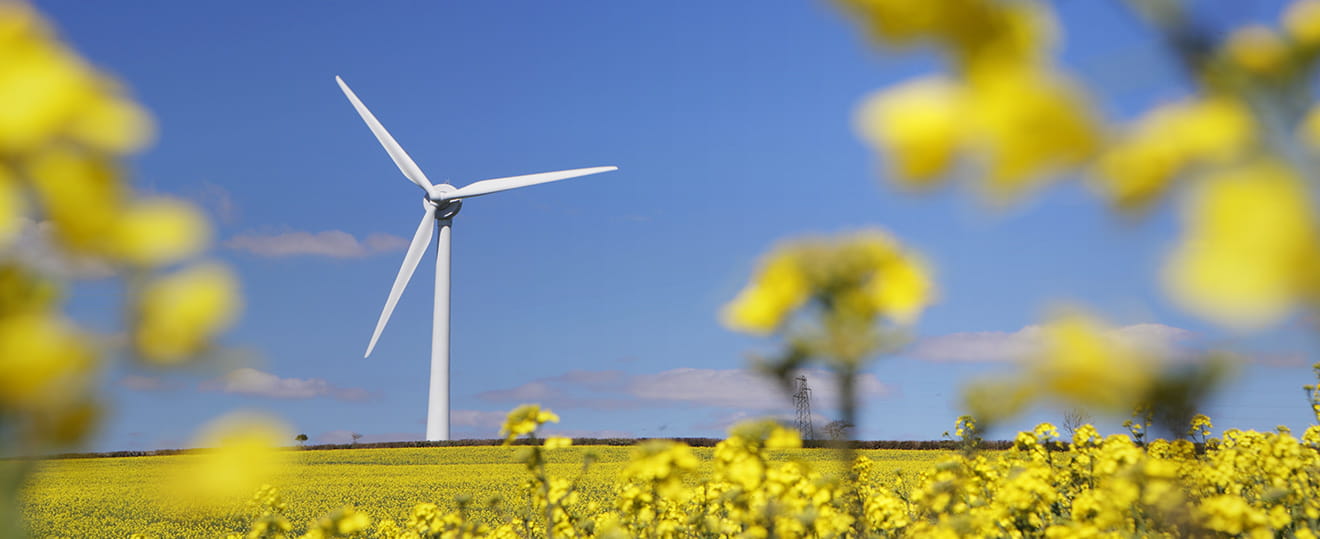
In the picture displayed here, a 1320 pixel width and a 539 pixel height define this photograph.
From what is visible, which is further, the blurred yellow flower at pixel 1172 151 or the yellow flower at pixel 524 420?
the yellow flower at pixel 524 420

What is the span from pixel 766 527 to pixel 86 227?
3443 millimetres

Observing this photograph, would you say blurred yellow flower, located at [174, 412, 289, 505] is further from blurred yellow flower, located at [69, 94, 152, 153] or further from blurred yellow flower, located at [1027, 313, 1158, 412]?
blurred yellow flower, located at [1027, 313, 1158, 412]

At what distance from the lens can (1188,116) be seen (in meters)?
0.65

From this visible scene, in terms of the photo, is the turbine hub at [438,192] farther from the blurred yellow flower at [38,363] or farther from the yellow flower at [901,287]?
the blurred yellow flower at [38,363]

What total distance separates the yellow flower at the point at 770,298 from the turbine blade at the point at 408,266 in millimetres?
23329

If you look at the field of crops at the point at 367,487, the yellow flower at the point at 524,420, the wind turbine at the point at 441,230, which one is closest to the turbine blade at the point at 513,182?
the wind turbine at the point at 441,230

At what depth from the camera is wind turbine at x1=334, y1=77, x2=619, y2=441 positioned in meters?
→ 24.9

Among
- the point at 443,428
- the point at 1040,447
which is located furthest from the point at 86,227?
the point at 443,428

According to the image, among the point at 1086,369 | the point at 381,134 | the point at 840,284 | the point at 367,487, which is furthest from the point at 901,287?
the point at 381,134

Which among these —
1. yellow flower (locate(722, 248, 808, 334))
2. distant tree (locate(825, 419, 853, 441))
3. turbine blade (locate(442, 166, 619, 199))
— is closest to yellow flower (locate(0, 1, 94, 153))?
yellow flower (locate(722, 248, 808, 334))

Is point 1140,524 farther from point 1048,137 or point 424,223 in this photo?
point 424,223

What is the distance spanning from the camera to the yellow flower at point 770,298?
205 centimetres

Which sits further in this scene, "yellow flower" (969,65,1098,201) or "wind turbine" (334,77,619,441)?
"wind turbine" (334,77,619,441)

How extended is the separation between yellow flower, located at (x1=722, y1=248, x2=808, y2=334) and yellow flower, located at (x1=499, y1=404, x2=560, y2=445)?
2.10 m
